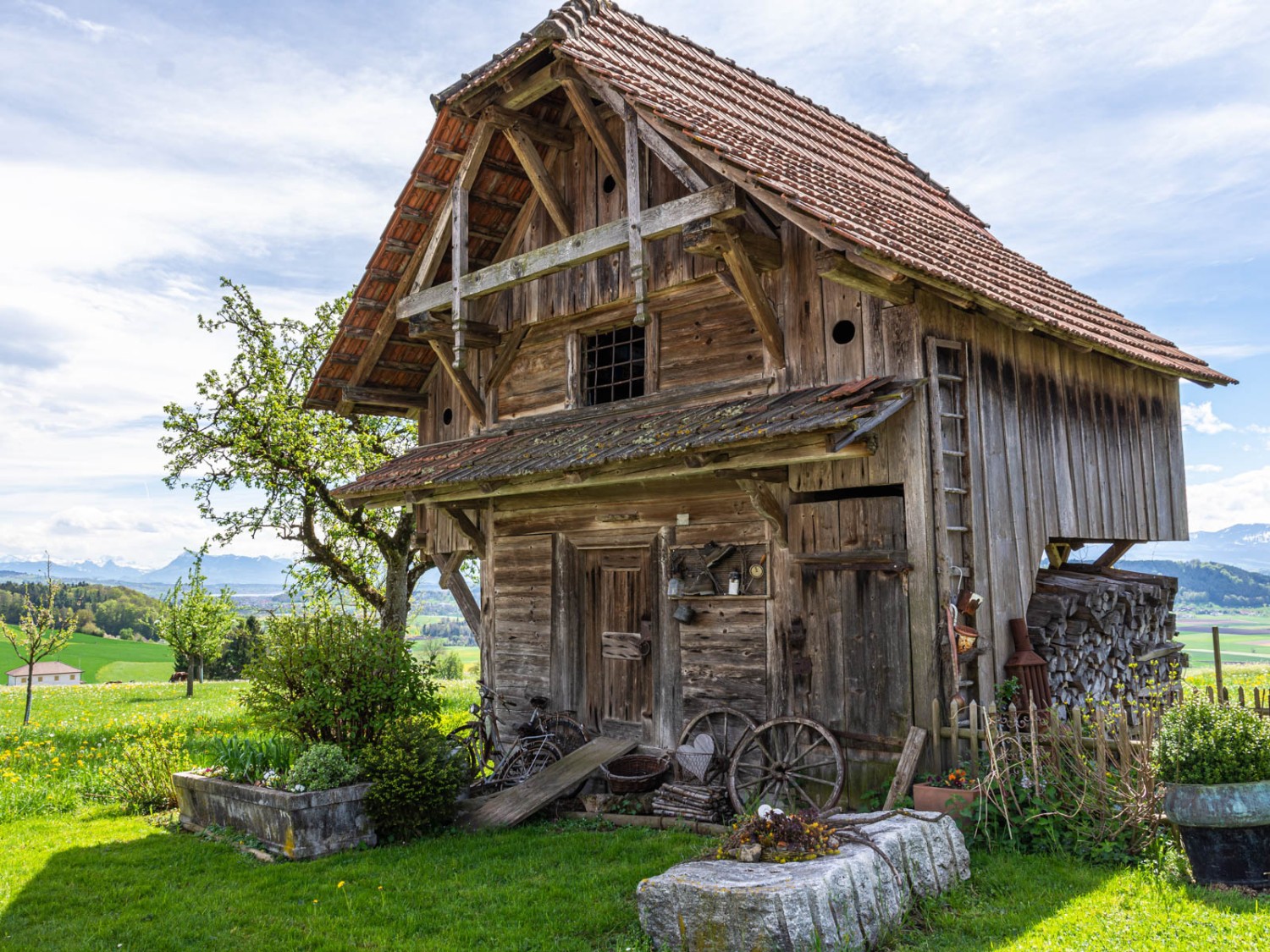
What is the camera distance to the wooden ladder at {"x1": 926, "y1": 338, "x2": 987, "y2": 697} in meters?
8.03

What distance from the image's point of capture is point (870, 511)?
832 centimetres

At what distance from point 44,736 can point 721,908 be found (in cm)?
1562

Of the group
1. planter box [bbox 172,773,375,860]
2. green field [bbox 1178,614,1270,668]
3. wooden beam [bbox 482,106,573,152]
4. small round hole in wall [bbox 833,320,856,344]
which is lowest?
green field [bbox 1178,614,1270,668]

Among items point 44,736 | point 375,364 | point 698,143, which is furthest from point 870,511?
point 44,736

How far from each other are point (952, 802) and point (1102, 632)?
13.7 feet

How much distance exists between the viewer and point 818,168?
9.80 meters

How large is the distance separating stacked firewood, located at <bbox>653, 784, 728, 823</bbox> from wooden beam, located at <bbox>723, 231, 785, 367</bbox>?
162 inches

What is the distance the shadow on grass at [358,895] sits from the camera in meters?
6.36

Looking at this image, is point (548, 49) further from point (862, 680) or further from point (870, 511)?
point (862, 680)

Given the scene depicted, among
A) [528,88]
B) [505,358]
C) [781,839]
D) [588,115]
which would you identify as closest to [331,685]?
[505,358]

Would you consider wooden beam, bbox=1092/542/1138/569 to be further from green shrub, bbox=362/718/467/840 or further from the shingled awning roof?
green shrub, bbox=362/718/467/840

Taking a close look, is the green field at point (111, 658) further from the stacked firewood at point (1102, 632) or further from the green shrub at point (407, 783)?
the stacked firewood at point (1102, 632)

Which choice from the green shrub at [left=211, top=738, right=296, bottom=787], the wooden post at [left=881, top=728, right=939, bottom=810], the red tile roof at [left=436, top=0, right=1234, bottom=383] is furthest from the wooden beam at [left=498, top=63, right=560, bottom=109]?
the wooden post at [left=881, top=728, right=939, bottom=810]

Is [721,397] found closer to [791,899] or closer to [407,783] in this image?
[407,783]
